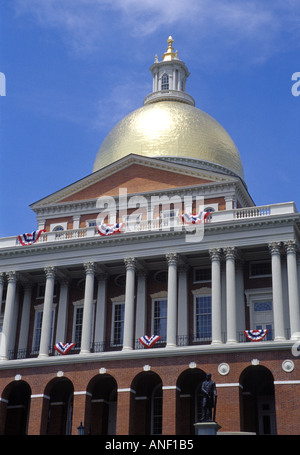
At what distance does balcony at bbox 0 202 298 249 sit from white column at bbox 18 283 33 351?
329 cm

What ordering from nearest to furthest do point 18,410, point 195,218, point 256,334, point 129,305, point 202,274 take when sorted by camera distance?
point 256,334 → point 129,305 → point 195,218 → point 202,274 → point 18,410

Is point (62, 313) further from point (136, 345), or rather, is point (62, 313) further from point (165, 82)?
point (165, 82)

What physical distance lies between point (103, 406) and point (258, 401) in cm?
965

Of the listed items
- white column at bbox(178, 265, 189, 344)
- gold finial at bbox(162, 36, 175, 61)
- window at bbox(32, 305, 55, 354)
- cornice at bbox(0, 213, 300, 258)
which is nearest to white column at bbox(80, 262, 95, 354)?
cornice at bbox(0, 213, 300, 258)

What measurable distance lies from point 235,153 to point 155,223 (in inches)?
533

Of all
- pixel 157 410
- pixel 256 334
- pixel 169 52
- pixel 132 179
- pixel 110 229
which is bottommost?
pixel 157 410

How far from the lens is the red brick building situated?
42031 mm

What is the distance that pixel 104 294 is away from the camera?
158 ft

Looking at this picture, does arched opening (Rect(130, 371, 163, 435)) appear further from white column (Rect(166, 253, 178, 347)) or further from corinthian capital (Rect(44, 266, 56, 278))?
corinthian capital (Rect(44, 266, 56, 278))

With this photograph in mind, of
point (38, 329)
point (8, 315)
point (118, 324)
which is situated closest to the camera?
point (118, 324)

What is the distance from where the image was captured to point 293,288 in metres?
42.1

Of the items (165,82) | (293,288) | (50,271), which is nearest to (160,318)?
(50,271)

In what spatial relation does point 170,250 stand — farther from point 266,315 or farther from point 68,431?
point 68,431

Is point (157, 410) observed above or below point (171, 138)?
below
